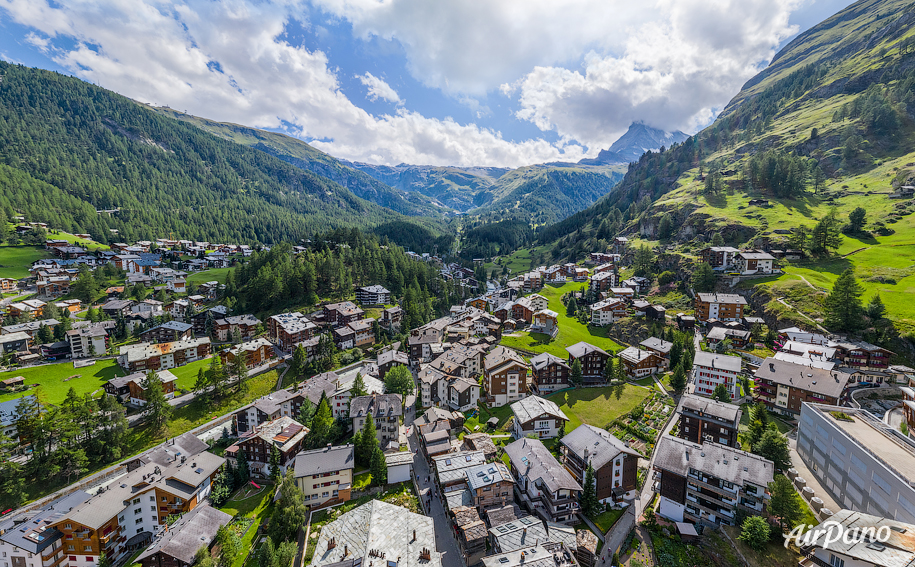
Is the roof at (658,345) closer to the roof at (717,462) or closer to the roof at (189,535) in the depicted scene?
the roof at (717,462)

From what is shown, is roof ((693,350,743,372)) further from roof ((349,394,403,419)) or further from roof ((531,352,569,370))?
roof ((349,394,403,419))

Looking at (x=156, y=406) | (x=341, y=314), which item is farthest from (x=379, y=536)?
(x=341, y=314)

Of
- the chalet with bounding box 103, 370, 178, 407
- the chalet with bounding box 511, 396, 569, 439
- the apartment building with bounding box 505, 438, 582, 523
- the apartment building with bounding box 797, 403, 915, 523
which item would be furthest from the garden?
the chalet with bounding box 103, 370, 178, 407

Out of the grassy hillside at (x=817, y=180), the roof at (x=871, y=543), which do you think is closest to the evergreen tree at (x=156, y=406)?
the roof at (x=871, y=543)

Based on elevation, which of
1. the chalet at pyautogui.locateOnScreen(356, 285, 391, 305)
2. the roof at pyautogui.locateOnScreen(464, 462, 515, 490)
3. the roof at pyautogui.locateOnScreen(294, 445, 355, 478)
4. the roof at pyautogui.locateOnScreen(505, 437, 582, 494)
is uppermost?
the chalet at pyautogui.locateOnScreen(356, 285, 391, 305)

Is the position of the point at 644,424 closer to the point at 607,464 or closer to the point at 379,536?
the point at 607,464

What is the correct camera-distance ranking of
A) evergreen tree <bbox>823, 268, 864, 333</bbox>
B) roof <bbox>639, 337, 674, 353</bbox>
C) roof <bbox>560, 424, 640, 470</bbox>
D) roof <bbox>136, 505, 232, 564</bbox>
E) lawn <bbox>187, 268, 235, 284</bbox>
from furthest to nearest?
lawn <bbox>187, 268, 235, 284</bbox> → roof <bbox>639, 337, 674, 353</bbox> → evergreen tree <bbox>823, 268, 864, 333</bbox> → roof <bbox>560, 424, 640, 470</bbox> → roof <bbox>136, 505, 232, 564</bbox>

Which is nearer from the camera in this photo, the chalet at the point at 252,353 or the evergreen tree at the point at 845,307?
the evergreen tree at the point at 845,307
